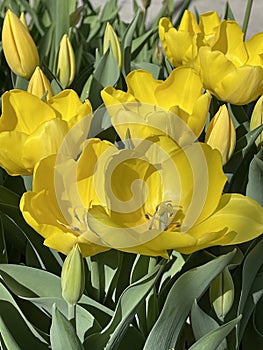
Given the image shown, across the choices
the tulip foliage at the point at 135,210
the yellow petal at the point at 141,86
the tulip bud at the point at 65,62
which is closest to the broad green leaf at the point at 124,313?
the tulip foliage at the point at 135,210

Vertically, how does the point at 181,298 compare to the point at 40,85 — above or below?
below

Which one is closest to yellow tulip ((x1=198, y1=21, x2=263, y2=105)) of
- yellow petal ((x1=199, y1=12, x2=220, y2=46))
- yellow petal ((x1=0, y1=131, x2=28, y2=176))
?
yellow petal ((x1=199, y1=12, x2=220, y2=46))

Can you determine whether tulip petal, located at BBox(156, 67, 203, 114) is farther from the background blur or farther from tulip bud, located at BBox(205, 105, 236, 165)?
the background blur

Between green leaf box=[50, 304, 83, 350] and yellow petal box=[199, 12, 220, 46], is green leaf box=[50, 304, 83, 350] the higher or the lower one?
the lower one

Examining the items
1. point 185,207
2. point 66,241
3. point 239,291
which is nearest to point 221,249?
point 239,291

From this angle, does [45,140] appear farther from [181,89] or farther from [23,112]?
[181,89]

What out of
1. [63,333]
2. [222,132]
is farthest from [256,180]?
[63,333]

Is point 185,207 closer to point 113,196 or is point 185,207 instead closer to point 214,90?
point 113,196
